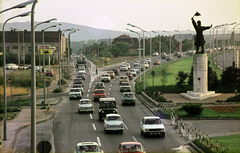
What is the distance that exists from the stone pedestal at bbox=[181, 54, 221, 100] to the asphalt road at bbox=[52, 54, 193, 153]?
7538mm

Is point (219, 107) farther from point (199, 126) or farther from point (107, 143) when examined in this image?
point (107, 143)

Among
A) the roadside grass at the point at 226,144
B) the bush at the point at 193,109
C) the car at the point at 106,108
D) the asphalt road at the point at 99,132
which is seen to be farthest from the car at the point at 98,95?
the roadside grass at the point at 226,144

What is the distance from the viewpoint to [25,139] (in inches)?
1093

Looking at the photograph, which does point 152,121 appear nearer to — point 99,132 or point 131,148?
point 99,132

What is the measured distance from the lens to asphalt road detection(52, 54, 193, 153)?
82.7ft

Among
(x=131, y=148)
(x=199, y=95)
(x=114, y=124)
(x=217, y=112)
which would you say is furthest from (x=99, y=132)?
(x=199, y=95)

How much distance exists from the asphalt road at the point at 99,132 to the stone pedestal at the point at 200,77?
297 inches

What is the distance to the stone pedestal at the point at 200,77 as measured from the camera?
47.9 meters

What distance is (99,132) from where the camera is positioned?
99.1 ft

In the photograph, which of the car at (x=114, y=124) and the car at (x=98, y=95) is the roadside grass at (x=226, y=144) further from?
the car at (x=98, y=95)

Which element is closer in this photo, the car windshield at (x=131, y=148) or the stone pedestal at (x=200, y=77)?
the car windshield at (x=131, y=148)

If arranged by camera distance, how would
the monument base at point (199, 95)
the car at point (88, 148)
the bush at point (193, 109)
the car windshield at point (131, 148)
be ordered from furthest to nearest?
the monument base at point (199, 95) < the bush at point (193, 109) < the car windshield at point (131, 148) < the car at point (88, 148)

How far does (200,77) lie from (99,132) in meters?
21.9

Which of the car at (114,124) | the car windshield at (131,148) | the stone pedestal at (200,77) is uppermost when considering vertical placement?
the stone pedestal at (200,77)
